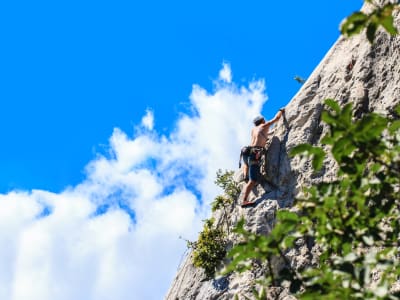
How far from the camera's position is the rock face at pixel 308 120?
12.9 metres

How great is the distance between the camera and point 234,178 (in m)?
15.6

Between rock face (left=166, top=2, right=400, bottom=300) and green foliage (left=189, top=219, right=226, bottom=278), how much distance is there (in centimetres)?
39

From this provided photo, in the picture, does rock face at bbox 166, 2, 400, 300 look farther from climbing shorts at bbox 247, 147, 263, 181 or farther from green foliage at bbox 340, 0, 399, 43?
green foliage at bbox 340, 0, 399, 43

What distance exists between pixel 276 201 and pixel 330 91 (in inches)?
129

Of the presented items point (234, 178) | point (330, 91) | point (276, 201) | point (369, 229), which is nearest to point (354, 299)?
point (369, 229)

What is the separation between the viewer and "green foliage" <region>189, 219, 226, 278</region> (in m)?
14.1

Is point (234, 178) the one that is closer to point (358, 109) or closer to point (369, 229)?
point (358, 109)

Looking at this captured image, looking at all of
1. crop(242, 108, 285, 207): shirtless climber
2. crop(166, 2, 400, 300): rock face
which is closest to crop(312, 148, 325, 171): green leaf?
crop(166, 2, 400, 300): rock face

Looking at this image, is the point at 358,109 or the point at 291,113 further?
the point at 291,113

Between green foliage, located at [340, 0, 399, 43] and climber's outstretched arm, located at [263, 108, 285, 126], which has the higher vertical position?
climber's outstretched arm, located at [263, 108, 285, 126]

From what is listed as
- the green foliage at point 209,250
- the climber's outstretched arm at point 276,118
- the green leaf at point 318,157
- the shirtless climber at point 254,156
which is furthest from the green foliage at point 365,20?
the green foliage at point 209,250

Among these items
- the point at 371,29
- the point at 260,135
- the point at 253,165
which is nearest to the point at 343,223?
the point at 371,29

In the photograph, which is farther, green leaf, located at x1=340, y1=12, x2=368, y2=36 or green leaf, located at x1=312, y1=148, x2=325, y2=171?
green leaf, located at x1=312, y1=148, x2=325, y2=171

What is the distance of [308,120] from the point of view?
543 inches
